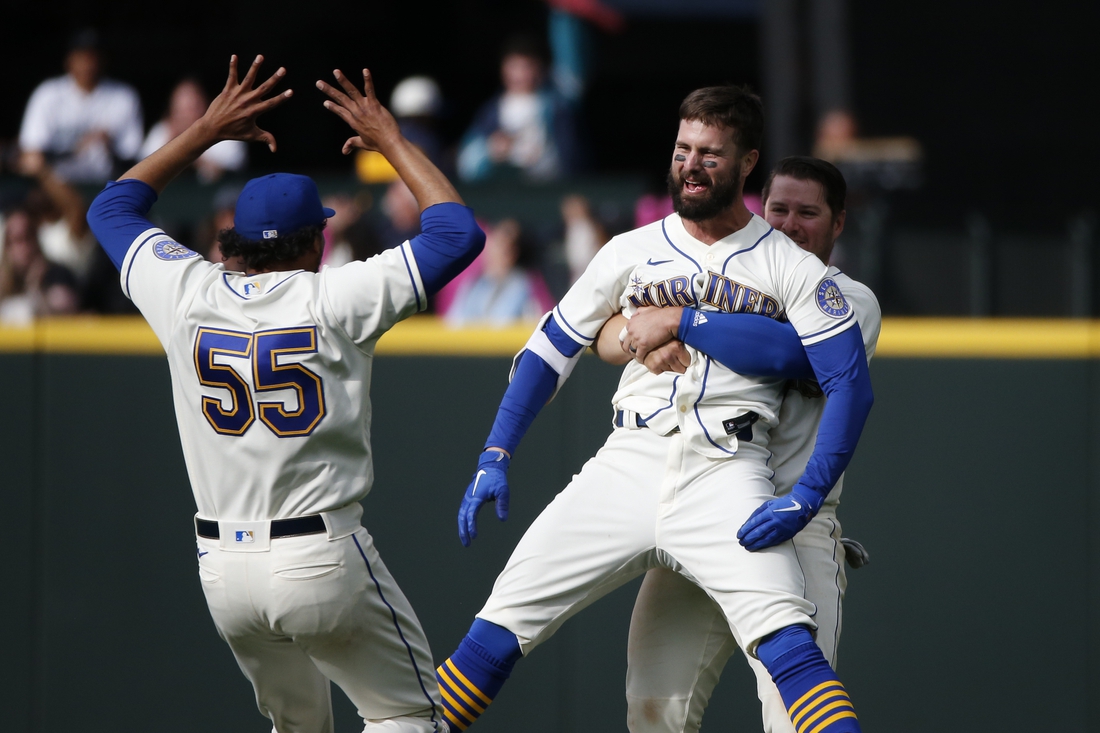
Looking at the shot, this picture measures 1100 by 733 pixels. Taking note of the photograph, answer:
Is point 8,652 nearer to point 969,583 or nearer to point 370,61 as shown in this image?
point 969,583

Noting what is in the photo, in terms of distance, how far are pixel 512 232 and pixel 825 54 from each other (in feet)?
15.1

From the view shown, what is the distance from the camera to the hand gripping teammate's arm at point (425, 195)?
3.35 metres

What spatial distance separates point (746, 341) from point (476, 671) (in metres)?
1.17

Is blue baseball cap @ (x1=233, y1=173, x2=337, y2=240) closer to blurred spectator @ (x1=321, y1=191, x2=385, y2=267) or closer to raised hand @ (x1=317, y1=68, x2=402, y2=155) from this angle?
raised hand @ (x1=317, y1=68, x2=402, y2=155)

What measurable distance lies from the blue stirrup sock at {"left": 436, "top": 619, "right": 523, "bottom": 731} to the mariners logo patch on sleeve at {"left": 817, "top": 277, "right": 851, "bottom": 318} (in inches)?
48.3

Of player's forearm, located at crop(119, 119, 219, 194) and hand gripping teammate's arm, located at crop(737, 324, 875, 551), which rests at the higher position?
player's forearm, located at crop(119, 119, 219, 194)

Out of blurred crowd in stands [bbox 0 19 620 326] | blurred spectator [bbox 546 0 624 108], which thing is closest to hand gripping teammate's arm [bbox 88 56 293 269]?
blurred crowd in stands [bbox 0 19 620 326]

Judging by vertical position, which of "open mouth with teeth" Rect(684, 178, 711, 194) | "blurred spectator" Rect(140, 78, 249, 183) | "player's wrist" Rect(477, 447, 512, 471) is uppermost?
"blurred spectator" Rect(140, 78, 249, 183)

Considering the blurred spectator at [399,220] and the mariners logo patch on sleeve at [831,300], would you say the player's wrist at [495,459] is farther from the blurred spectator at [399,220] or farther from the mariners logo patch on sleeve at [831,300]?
the blurred spectator at [399,220]

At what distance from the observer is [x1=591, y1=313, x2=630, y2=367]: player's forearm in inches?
141

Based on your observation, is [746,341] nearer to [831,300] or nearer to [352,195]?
[831,300]

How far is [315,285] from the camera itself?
3.33 m

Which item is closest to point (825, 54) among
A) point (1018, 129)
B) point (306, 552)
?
point (1018, 129)

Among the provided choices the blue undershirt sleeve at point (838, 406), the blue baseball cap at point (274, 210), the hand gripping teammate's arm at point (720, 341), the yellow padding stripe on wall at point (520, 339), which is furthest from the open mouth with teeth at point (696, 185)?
the yellow padding stripe on wall at point (520, 339)
